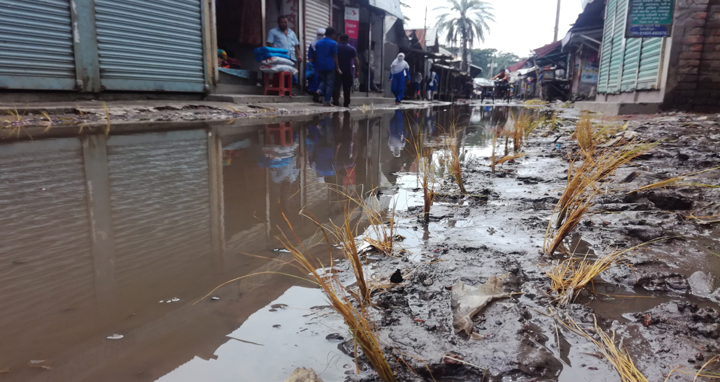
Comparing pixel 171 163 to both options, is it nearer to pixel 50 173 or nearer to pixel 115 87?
pixel 50 173

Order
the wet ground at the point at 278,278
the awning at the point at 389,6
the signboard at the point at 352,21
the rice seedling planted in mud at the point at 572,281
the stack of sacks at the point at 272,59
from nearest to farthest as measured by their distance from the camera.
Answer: the wet ground at the point at 278,278 < the rice seedling planted in mud at the point at 572,281 < the stack of sacks at the point at 272,59 < the signboard at the point at 352,21 < the awning at the point at 389,6

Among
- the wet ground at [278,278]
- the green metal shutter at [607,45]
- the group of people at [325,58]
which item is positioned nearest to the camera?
the wet ground at [278,278]

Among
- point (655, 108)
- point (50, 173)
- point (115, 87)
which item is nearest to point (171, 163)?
point (50, 173)

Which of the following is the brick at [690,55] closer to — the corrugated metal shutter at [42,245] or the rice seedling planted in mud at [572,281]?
the rice seedling planted in mud at [572,281]

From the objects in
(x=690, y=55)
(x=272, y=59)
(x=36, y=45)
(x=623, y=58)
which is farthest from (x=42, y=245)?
(x=623, y=58)

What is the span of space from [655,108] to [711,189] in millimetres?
5934

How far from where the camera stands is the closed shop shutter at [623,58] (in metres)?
7.68

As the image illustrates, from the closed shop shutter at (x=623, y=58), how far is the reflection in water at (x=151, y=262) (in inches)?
274

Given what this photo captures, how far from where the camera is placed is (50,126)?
179 inches

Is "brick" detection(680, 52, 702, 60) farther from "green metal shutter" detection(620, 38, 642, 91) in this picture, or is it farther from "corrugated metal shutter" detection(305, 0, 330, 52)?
"corrugated metal shutter" detection(305, 0, 330, 52)

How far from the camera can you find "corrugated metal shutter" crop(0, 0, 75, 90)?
5445mm

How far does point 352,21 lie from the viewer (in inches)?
546

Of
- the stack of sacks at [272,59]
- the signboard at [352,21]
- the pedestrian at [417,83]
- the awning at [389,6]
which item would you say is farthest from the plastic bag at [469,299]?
the pedestrian at [417,83]

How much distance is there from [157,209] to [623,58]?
415 inches
